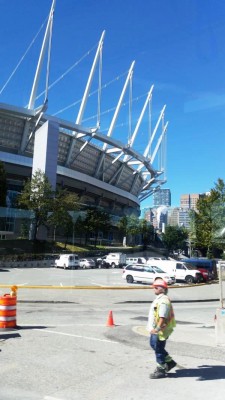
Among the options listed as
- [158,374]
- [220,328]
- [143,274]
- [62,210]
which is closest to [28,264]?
[62,210]

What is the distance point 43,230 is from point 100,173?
152 ft

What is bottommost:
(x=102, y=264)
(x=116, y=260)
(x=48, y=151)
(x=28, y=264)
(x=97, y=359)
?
(x=97, y=359)

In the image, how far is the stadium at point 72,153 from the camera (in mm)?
81000

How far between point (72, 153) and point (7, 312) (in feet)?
298

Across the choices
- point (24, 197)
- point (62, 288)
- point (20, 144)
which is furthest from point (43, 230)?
point (62, 288)

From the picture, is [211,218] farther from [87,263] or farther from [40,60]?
[40,60]

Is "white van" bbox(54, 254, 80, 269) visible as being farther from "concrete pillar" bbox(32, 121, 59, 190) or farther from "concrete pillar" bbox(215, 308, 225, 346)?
"concrete pillar" bbox(215, 308, 225, 346)

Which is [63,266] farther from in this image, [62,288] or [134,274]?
[62,288]

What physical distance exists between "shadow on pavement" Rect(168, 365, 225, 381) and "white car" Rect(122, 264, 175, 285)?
2484 centimetres

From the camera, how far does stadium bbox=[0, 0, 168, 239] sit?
266 feet

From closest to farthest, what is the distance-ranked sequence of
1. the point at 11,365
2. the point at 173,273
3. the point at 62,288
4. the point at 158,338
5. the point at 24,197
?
the point at 158,338 → the point at 11,365 → the point at 62,288 → the point at 173,273 → the point at 24,197

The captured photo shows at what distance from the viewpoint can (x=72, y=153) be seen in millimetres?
101125

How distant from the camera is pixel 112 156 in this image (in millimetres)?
110812

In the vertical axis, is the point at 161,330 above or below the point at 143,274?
below
